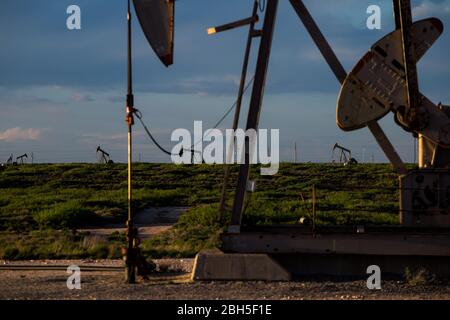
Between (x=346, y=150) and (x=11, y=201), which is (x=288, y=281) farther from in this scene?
(x=346, y=150)

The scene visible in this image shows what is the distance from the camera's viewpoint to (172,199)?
24.3 meters

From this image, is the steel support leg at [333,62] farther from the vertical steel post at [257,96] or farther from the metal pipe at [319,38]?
the vertical steel post at [257,96]

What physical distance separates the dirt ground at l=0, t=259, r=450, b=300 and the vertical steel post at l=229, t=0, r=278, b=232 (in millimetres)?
854

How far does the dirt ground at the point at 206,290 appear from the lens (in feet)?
26.1

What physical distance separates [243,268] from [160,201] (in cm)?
1524

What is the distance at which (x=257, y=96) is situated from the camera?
8.93 m

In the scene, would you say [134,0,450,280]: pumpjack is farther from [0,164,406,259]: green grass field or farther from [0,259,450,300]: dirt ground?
[0,164,406,259]: green grass field

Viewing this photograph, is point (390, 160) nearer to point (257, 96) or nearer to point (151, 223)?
point (257, 96)

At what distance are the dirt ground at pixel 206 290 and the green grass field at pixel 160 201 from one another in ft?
3.92

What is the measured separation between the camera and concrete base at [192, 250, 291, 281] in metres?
8.75

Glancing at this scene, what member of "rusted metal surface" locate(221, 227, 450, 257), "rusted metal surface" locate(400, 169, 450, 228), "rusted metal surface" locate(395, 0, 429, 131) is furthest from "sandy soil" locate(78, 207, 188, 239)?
"rusted metal surface" locate(395, 0, 429, 131)

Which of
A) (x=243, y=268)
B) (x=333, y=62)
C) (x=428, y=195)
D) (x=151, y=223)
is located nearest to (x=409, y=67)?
(x=333, y=62)

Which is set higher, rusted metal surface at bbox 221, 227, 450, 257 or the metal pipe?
the metal pipe

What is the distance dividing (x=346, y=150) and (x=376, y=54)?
29.5 metres
